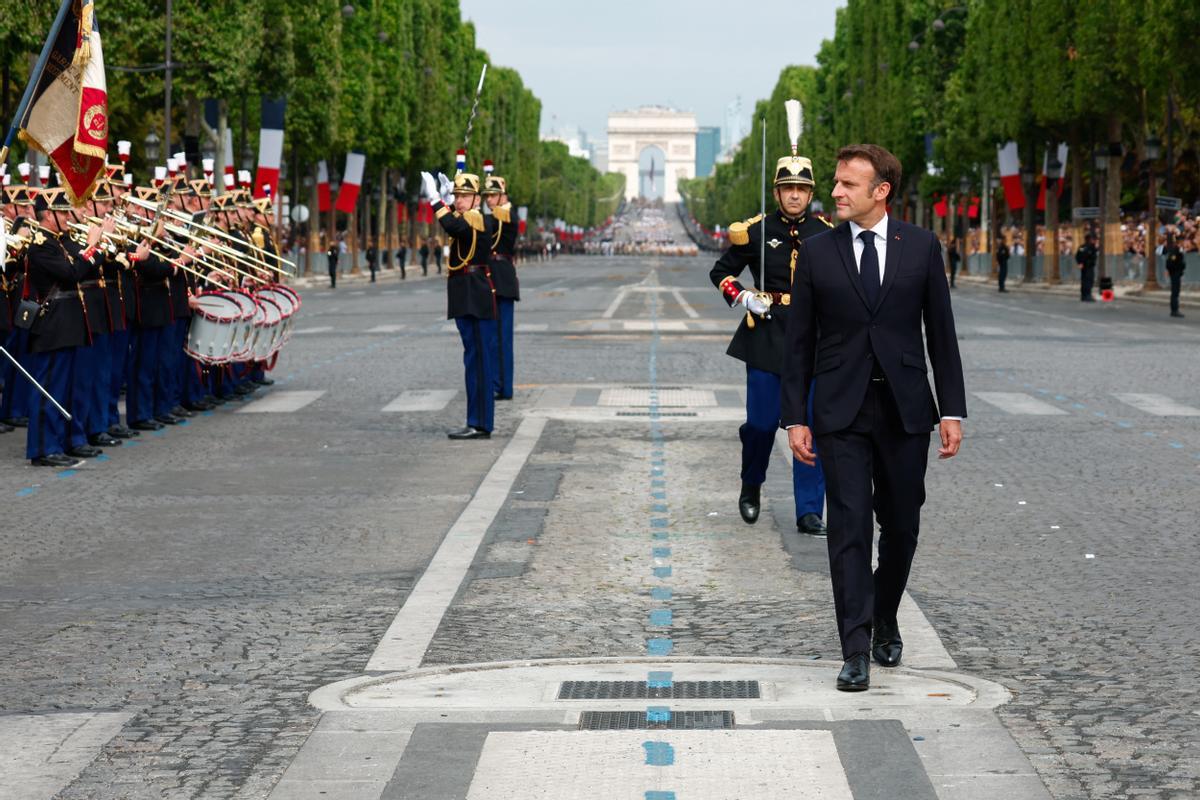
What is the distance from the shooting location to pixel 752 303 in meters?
11.2

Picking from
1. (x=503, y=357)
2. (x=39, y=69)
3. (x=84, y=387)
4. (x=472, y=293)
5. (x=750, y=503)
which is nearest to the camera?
(x=750, y=503)

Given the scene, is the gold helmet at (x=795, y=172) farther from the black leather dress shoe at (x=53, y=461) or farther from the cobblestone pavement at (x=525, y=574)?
the black leather dress shoe at (x=53, y=461)

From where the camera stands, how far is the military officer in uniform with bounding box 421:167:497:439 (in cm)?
1661

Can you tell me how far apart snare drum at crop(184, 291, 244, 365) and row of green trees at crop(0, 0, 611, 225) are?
2020 cm

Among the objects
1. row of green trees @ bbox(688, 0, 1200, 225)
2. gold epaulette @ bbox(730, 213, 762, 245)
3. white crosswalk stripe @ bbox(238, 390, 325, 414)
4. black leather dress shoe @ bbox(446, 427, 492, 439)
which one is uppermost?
row of green trees @ bbox(688, 0, 1200, 225)

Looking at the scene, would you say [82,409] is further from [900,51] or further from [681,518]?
[900,51]

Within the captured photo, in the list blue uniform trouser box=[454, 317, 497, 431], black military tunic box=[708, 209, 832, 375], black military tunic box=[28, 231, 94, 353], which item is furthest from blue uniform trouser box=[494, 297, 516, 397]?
black military tunic box=[708, 209, 832, 375]

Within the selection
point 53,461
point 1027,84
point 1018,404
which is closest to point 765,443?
point 53,461

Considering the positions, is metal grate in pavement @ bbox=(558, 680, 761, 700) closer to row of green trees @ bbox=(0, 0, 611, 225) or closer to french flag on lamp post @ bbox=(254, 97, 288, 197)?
row of green trees @ bbox=(0, 0, 611, 225)

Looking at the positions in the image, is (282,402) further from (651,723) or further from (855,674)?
(651,723)

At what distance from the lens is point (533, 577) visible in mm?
9977

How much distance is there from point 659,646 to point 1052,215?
61.7 m

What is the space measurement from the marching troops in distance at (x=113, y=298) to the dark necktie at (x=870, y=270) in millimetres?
6884

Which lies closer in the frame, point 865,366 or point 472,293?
point 865,366
